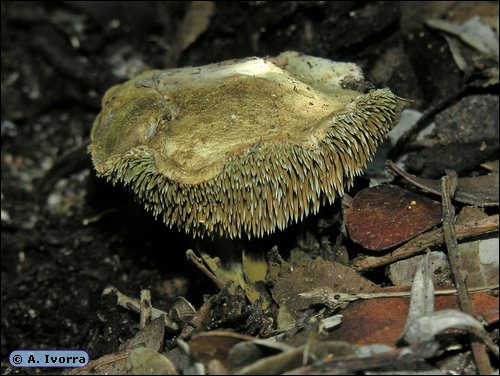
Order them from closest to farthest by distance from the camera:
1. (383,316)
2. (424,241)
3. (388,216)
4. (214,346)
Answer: (214,346)
(383,316)
(424,241)
(388,216)

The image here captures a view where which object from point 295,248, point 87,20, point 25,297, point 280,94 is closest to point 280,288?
point 295,248

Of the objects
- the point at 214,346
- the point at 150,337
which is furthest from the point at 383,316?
the point at 150,337

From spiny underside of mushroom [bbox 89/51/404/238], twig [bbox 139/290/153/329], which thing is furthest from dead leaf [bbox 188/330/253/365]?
twig [bbox 139/290/153/329]

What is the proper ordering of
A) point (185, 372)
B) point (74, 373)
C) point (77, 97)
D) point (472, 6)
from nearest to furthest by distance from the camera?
1. point (185, 372)
2. point (74, 373)
3. point (472, 6)
4. point (77, 97)

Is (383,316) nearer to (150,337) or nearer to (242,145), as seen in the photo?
(242,145)

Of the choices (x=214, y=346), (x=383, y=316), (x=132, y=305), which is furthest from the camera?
(x=132, y=305)

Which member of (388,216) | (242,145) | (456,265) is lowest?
(456,265)

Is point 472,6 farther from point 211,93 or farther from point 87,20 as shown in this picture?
point 87,20
